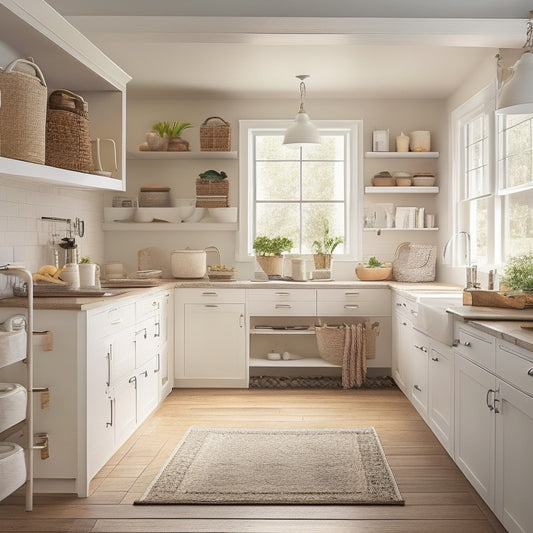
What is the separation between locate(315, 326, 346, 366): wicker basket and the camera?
19.2ft

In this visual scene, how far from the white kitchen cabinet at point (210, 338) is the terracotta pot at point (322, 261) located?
798 millimetres

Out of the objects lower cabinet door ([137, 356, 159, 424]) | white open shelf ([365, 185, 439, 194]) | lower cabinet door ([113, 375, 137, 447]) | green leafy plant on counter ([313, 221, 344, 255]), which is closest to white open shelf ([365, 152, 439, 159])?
white open shelf ([365, 185, 439, 194])

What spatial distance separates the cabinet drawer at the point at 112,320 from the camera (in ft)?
11.4

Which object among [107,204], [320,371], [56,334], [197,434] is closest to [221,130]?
[107,204]

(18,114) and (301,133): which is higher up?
(301,133)

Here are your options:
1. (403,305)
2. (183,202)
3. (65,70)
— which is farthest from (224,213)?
(65,70)

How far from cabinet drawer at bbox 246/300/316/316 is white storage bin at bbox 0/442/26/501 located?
3.15 m

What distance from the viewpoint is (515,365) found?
258 cm

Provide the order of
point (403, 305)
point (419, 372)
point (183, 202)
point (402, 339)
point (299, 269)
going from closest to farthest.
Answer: point (419, 372) → point (403, 305) → point (402, 339) → point (299, 269) → point (183, 202)

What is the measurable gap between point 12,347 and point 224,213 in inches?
144

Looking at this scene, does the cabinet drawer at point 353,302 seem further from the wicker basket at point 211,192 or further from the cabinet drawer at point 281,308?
the wicker basket at point 211,192

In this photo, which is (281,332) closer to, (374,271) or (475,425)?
(374,271)

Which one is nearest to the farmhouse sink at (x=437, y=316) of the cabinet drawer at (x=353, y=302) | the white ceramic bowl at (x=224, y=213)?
the cabinet drawer at (x=353, y=302)

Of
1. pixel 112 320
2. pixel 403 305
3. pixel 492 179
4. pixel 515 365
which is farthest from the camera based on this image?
pixel 403 305
